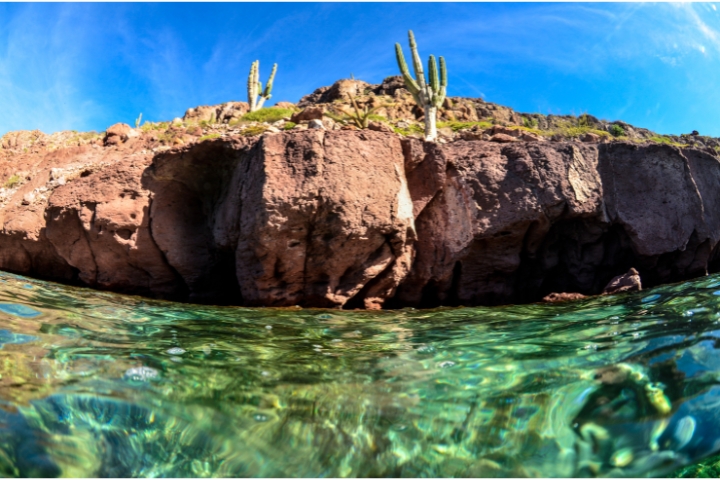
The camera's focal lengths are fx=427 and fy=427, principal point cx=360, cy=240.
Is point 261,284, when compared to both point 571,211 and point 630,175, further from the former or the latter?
point 630,175

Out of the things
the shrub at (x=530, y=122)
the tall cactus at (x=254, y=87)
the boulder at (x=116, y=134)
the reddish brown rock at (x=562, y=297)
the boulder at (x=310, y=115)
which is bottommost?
the reddish brown rock at (x=562, y=297)

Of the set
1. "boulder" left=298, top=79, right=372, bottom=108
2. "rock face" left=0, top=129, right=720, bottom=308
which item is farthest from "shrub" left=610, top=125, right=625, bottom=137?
"rock face" left=0, top=129, right=720, bottom=308

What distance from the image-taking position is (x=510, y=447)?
1.84m

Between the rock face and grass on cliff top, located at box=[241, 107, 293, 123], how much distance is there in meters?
14.0

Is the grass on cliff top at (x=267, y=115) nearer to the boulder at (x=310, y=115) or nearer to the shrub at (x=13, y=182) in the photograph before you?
the boulder at (x=310, y=115)

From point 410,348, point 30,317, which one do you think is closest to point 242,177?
point 30,317

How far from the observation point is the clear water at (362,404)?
175 centimetres

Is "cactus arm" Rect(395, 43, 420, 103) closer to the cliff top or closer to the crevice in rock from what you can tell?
the cliff top

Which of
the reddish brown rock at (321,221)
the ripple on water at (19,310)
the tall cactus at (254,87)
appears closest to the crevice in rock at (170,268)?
the reddish brown rock at (321,221)

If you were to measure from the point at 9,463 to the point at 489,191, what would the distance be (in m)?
6.03

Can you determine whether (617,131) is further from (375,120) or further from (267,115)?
(267,115)

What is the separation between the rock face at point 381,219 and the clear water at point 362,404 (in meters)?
2.76

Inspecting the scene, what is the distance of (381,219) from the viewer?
5.94m

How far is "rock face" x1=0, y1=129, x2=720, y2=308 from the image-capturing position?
5938 mm
